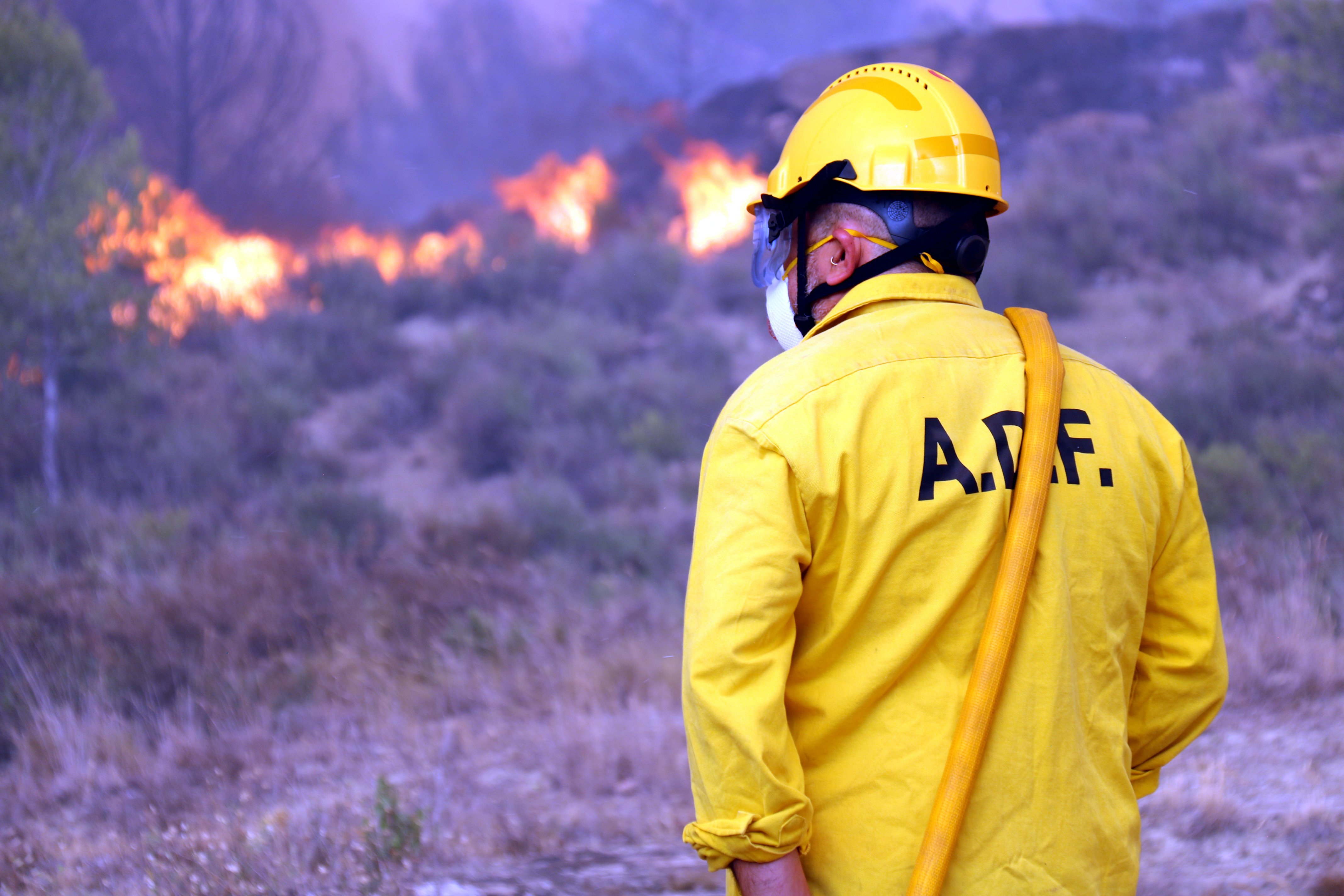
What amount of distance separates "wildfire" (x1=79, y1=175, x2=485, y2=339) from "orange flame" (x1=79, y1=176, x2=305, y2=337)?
0.01 meters

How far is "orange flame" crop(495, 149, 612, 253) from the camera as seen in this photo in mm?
22484

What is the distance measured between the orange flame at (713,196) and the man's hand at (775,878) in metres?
18.7

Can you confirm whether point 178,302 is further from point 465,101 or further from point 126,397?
point 465,101

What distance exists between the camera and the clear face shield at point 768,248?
5.59 feet

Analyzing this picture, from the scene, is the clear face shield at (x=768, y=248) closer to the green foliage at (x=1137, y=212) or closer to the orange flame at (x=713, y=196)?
the green foliage at (x=1137, y=212)

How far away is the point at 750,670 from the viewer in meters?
1.24

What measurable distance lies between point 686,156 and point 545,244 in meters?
9.06

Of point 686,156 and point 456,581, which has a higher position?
point 686,156

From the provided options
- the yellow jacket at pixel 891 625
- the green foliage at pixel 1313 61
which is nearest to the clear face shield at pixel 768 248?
the yellow jacket at pixel 891 625

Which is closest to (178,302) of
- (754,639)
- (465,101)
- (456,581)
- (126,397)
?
(126,397)

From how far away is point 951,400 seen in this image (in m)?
1.36

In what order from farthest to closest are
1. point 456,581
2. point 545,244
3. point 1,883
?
point 545,244 → point 456,581 → point 1,883

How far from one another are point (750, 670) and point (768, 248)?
2.83 ft

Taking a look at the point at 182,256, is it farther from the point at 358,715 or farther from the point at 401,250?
the point at 401,250
